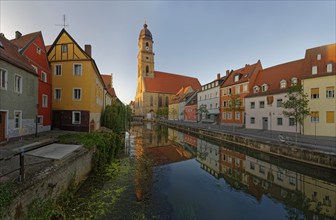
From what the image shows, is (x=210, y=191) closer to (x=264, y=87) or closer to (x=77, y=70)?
(x=77, y=70)

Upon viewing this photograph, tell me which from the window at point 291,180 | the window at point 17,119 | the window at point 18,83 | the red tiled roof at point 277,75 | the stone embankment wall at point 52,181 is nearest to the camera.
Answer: the stone embankment wall at point 52,181

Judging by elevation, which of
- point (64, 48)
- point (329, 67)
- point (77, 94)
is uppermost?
point (64, 48)

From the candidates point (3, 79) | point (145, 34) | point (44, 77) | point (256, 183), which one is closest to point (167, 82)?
point (145, 34)

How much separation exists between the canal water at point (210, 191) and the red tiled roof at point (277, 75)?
53.1ft

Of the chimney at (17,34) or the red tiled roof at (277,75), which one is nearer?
the chimney at (17,34)

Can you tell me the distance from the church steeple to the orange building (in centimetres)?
5173

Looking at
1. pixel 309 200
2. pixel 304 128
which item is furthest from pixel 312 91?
pixel 309 200

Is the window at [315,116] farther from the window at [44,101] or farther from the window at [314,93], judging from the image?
the window at [44,101]

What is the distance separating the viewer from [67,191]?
7426 mm

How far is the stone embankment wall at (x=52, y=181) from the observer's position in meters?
4.55

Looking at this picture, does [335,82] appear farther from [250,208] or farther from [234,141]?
[250,208]

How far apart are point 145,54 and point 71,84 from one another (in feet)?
219

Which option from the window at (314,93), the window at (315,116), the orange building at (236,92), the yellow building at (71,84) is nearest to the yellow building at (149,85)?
the orange building at (236,92)

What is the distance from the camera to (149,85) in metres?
80.9
